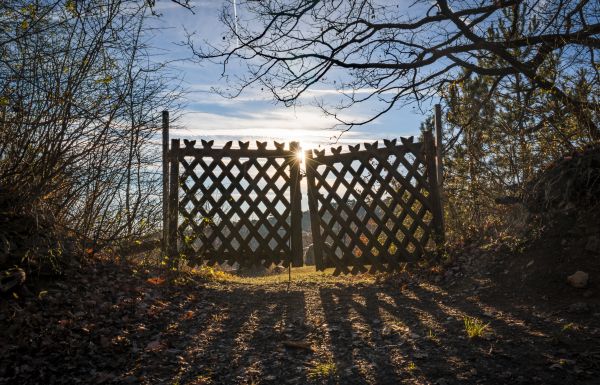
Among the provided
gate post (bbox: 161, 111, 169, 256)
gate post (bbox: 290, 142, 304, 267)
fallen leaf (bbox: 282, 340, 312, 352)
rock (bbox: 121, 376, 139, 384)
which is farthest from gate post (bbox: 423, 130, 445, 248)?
rock (bbox: 121, 376, 139, 384)

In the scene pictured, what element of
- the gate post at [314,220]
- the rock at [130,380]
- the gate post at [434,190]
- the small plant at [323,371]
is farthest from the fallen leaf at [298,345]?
the gate post at [434,190]

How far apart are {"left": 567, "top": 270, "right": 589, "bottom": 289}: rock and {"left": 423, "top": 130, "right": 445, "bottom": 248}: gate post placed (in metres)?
2.55

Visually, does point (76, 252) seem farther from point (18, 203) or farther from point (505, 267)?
point (505, 267)

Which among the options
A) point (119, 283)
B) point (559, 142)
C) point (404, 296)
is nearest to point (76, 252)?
point (119, 283)

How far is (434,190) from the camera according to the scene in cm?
641

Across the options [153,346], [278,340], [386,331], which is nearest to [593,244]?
[386,331]

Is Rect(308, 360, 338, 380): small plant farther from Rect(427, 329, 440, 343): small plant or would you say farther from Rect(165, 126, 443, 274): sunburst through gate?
Rect(165, 126, 443, 274): sunburst through gate

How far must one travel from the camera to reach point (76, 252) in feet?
13.6

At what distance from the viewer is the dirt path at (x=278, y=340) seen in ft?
8.63

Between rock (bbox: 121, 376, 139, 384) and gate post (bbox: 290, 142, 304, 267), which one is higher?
gate post (bbox: 290, 142, 304, 267)

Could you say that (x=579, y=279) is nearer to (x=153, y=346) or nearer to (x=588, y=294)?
(x=588, y=294)

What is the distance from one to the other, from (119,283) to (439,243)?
4.41 metres

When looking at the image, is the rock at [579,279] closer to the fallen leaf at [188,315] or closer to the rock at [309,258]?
the fallen leaf at [188,315]

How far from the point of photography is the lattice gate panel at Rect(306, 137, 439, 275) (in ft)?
21.2
